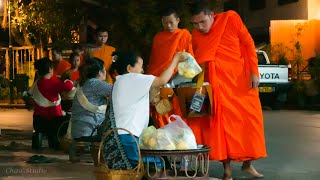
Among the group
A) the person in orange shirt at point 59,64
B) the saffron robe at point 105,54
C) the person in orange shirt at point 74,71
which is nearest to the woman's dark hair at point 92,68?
the saffron robe at point 105,54

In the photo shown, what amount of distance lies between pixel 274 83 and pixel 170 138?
15.4 metres

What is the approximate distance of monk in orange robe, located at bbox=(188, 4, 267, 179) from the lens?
6.38 m

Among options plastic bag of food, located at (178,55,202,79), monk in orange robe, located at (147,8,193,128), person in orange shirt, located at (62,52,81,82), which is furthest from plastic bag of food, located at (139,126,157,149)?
person in orange shirt, located at (62,52,81,82)

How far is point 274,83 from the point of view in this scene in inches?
773

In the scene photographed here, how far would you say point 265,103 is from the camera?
20312 millimetres

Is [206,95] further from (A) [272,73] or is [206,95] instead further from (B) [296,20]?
(B) [296,20]

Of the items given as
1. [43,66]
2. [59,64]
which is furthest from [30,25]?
[43,66]

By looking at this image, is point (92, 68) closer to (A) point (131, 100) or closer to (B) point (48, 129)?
(A) point (131, 100)

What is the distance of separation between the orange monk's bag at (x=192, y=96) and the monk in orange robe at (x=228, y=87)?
0.14m

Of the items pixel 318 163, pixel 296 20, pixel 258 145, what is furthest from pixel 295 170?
pixel 296 20

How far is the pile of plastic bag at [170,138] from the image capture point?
455 cm

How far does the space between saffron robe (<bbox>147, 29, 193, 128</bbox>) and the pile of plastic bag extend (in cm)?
237

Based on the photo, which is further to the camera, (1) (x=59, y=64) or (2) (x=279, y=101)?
(2) (x=279, y=101)

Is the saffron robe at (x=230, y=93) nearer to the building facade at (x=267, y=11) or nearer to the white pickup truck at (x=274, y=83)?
the white pickup truck at (x=274, y=83)
